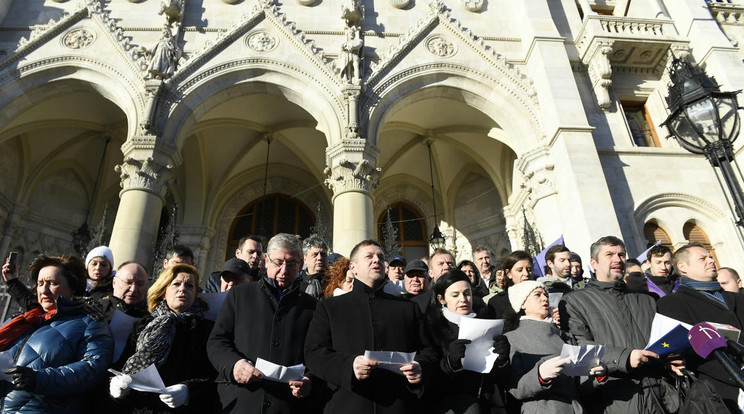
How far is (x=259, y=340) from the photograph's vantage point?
2.78 meters

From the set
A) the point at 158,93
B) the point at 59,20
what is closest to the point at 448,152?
the point at 158,93

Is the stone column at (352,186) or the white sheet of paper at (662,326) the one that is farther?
the stone column at (352,186)

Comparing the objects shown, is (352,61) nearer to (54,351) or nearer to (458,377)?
(458,377)

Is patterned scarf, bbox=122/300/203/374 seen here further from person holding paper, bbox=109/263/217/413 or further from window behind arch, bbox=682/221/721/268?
window behind arch, bbox=682/221/721/268

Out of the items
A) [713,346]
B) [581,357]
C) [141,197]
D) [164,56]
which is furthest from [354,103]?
Result: [713,346]

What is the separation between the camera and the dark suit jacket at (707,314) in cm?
290

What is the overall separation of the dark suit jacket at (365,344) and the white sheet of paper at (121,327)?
122 cm

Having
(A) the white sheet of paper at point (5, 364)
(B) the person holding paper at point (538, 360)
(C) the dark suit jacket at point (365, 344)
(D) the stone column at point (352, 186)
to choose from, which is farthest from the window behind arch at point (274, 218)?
(A) the white sheet of paper at point (5, 364)

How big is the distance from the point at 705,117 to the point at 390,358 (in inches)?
224

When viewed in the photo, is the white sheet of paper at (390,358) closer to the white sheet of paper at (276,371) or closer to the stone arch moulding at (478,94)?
the white sheet of paper at (276,371)

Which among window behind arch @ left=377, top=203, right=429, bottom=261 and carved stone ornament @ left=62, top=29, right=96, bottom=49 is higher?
carved stone ornament @ left=62, top=29, right=96, bottom=49

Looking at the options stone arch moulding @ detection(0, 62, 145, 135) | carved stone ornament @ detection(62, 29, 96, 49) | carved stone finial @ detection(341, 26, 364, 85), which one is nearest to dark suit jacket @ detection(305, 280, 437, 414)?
carved stone finial @ detection(341, 26, 364, 85)

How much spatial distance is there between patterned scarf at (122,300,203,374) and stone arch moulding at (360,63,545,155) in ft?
26.7

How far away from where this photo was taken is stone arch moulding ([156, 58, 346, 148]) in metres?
10.1
